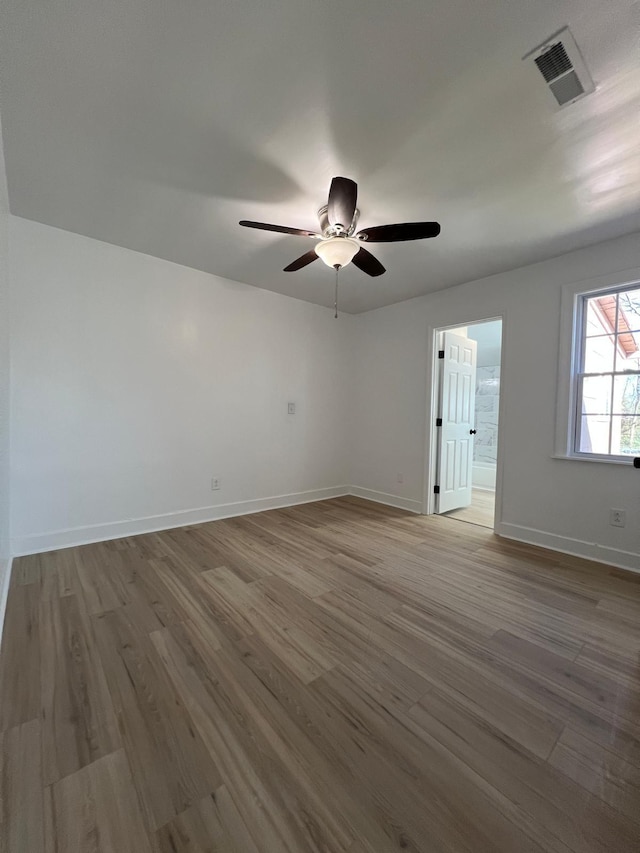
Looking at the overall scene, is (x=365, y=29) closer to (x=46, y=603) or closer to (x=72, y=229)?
(x=72, y=229)

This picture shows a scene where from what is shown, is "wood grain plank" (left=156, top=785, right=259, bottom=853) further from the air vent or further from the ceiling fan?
the air vent

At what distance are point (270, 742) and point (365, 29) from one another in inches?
100

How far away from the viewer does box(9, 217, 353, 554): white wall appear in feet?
8.45

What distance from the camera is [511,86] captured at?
53.5 inches

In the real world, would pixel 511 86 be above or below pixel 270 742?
above

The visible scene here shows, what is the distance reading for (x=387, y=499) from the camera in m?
4.27

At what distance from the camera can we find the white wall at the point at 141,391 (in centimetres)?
257

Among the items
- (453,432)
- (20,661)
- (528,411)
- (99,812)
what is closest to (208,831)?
(99,812)

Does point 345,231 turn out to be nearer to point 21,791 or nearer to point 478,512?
point 21,791

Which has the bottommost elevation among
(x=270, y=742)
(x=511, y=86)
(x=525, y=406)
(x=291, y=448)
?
(x=270, y=742)

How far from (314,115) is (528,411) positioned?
2778 mm

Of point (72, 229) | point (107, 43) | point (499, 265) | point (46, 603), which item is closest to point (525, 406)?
point (499, 265)

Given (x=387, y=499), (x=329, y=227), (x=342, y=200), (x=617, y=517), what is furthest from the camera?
(x=387, y=499)

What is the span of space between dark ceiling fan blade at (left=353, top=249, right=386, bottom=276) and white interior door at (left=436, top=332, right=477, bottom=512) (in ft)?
5.64
